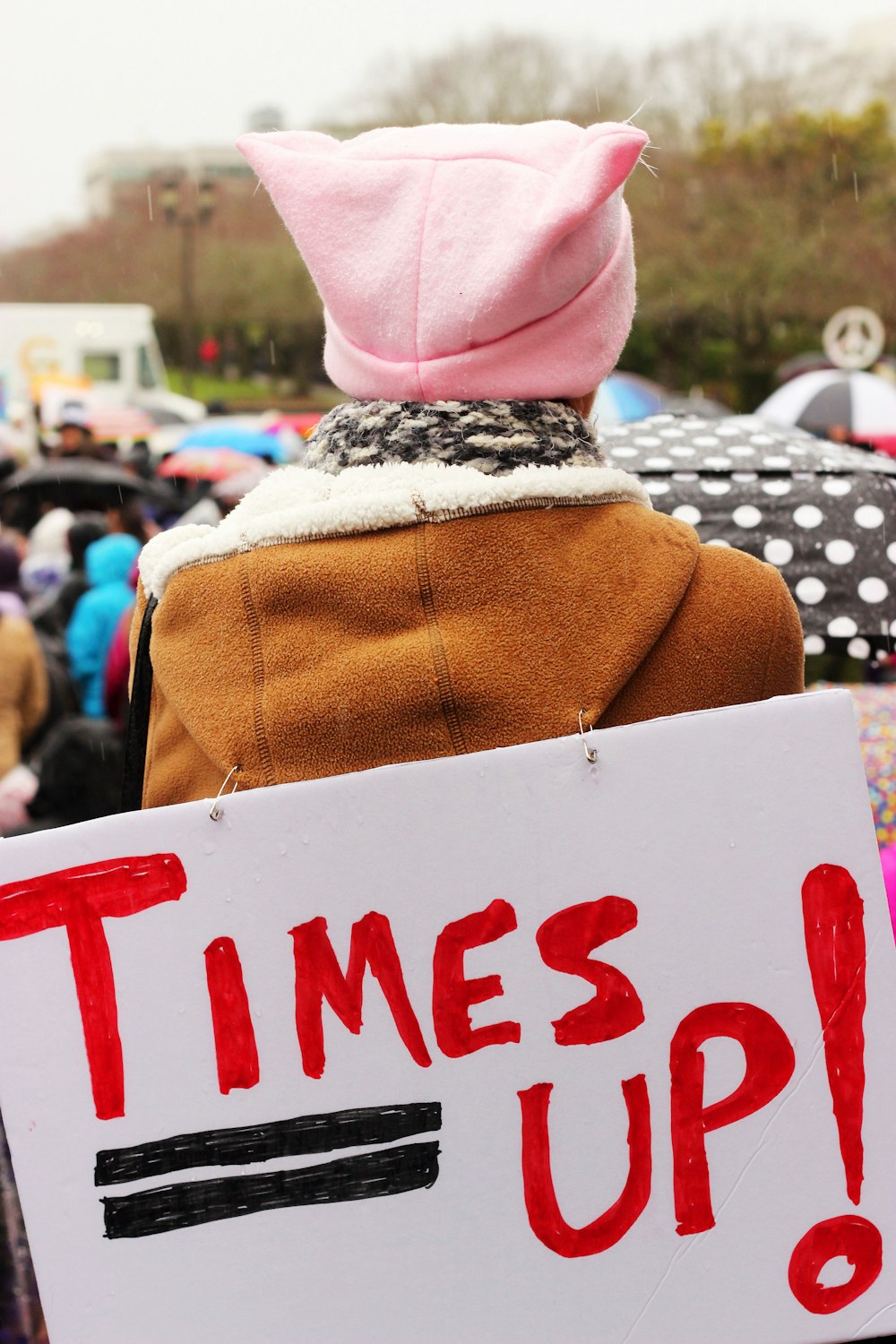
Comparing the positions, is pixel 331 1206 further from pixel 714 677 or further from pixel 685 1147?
Result: pixel 714 677

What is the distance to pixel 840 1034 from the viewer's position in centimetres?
129

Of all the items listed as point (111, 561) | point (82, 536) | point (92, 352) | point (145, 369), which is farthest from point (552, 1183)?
point (145, 369)

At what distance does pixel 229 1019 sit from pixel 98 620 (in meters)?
4.37

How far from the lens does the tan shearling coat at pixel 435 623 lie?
1.27 meters

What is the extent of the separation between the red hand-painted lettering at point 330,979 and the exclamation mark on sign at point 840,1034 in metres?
0.36

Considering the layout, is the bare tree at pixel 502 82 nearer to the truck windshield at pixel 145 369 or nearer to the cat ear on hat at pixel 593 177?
the truck windshield at pixel 145 369

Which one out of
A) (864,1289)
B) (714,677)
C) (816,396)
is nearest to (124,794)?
(714,677)

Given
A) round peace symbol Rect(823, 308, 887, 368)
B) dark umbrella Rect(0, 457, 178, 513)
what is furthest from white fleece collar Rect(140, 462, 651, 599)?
round peace symbol Rect(823, 308, 887, 368)

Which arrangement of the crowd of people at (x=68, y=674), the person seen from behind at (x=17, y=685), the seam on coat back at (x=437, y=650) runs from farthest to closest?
the person seen from behind at (x=17, y=685), the crowd of people at (x=68, y=674), the seam on coat back at (x=437, y=650)

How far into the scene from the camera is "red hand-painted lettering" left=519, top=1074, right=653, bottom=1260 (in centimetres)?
128

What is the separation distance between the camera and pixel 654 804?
1.28 meters

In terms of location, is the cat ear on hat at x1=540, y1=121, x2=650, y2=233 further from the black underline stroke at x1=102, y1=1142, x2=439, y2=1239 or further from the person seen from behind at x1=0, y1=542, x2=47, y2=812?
the person seen from behind at x1=0, y1=542, x2=47, y2=812

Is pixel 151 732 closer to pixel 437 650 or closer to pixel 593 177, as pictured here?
pixel 437 650

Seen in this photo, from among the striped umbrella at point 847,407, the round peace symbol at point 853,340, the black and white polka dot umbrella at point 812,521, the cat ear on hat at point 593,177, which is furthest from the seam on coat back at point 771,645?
the round peace symbol at point 853,340
